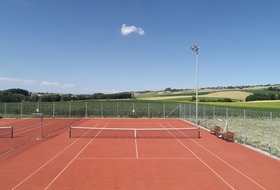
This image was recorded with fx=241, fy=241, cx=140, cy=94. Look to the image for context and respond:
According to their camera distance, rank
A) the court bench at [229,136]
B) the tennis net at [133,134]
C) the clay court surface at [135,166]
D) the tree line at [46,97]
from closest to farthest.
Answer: the clay court surface at [135,166] < the court bench at [229,136] < the tennis net at [133,134] < the tree line at [46,97]

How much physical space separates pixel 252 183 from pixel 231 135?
868 centimetres

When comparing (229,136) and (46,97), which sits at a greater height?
(46,97)

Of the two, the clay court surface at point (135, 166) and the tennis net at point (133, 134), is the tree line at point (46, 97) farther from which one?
the clay court surface at point (135, 166)

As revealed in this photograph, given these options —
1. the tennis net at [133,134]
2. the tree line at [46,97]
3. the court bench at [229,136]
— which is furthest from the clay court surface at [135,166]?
the tree line at [46,97]

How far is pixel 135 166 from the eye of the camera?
10625mm

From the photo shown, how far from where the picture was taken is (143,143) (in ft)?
52.6

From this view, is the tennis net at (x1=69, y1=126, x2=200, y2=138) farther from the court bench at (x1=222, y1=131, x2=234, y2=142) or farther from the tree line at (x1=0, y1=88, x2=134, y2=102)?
the tree line at (x1=0, y1=88, x2=134, y2=102)

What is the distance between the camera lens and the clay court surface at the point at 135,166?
8.49 m

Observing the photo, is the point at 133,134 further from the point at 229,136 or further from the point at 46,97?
the point at 46,97

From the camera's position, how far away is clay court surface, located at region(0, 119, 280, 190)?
849cm

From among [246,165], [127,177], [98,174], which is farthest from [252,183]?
[98,174]

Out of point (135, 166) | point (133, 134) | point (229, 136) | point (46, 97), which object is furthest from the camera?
point (46, 97)

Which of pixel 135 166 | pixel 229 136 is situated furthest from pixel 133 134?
pixel 135 166

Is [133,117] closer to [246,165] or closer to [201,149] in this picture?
[201,149]
